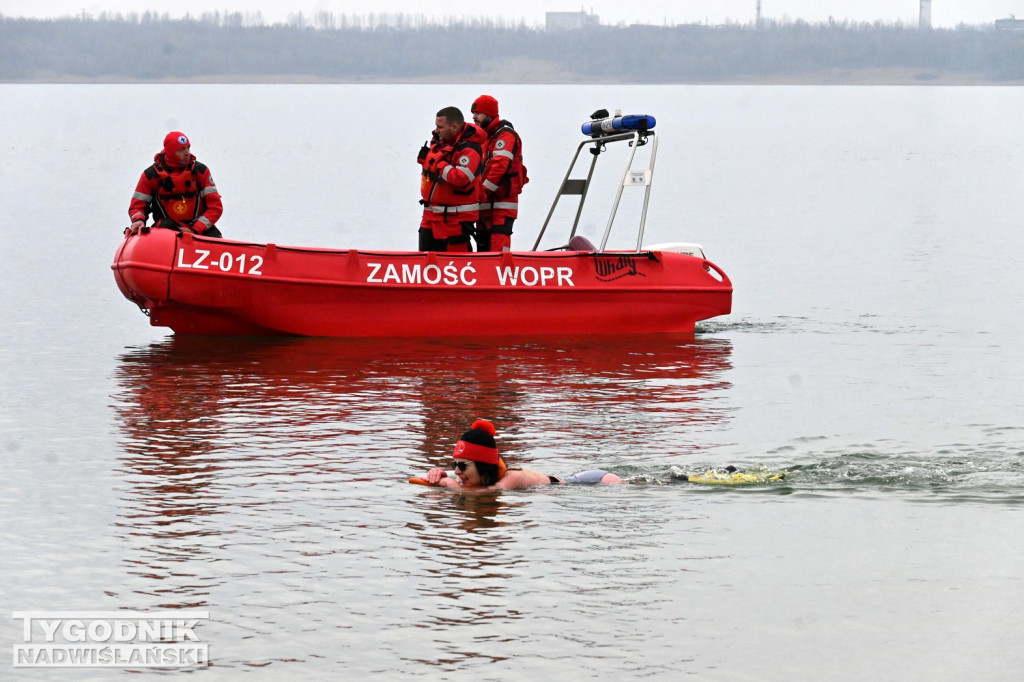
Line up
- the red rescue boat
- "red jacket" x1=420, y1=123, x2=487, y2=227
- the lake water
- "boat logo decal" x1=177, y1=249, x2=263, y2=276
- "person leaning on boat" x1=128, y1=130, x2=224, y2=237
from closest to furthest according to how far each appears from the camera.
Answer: the lake water, "boat logo decal" x1=177, y1=249, x2=263, y2=276, the red rescue boat, "red jacket" x1=420, y1=123, x2=487, y2=227, "person leaning on boat" x1=128, y1=130, x2=224, y2=237

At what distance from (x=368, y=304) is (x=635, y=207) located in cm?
2485

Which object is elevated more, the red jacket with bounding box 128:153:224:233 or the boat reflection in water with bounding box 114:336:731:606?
the red jacket with bounding box 128:153:224:233

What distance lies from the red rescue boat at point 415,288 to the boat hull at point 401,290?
0.01 m

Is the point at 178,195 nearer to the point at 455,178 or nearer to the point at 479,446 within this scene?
the point at 455,178

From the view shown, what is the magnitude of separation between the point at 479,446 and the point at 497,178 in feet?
18.8

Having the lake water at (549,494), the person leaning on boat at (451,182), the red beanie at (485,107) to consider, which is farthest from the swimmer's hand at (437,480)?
the red beanie at (485,107)

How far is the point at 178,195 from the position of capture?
570 inches

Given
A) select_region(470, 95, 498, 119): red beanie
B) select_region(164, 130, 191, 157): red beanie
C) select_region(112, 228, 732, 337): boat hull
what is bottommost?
select_region(112, 228, 732, 337): boat hull

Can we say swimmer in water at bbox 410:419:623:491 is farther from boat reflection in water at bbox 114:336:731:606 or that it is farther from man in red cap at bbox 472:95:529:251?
man in red cap at bbox 472:95:529:251

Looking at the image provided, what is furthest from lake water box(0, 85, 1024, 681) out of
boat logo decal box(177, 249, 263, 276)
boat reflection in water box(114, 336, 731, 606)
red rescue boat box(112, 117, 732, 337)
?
boat logo decal box(177, 249, 263, 276)

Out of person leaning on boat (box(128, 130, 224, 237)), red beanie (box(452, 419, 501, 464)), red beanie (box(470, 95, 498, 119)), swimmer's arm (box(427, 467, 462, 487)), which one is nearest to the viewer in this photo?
red beanie (box(452, 419, 501, 464))

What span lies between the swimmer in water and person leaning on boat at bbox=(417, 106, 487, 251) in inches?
205

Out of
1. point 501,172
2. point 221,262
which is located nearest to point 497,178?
point 501,172

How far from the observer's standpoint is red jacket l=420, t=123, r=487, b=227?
14258mm
